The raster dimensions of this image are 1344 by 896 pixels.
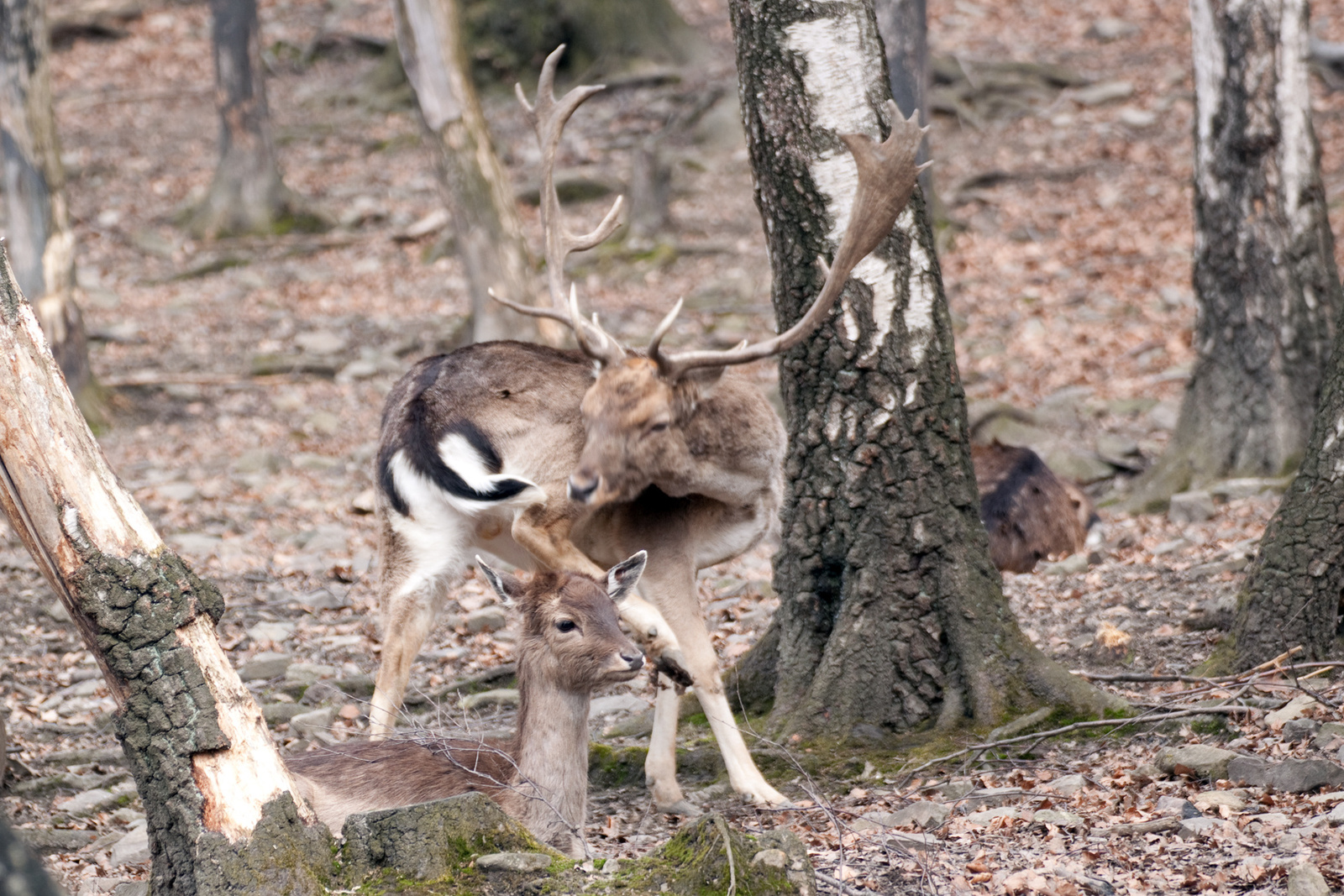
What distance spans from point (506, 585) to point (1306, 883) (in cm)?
279

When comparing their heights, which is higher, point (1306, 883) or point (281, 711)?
point (1306, 883)

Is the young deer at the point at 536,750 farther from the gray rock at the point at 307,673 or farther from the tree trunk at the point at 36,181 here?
the tree trunk at the point at 36,181

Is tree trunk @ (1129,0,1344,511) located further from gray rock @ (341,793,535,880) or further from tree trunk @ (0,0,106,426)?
tree trunk @ (0,0,106,426)

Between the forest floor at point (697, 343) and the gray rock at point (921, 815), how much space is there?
0.02 meters

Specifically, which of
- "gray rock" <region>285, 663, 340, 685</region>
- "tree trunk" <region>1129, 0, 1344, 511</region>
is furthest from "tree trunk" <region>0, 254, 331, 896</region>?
"tree trunk" <region>1129, 0, 1344, 511</region>

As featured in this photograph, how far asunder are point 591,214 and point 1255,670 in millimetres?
13298

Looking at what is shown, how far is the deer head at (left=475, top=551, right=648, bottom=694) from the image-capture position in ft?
15.8

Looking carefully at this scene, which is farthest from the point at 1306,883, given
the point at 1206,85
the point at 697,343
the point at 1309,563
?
the point at 697,343

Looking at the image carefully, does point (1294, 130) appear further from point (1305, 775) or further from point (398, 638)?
point (398, 638)

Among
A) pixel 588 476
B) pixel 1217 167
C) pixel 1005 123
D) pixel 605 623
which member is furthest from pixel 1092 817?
pixel 1005 123

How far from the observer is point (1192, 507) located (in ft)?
27.7

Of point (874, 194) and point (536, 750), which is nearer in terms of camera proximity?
point (536, 750)

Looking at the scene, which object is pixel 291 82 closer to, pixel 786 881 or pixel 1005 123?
pixel 1005 123

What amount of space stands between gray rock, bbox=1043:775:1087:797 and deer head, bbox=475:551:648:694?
1532mm
